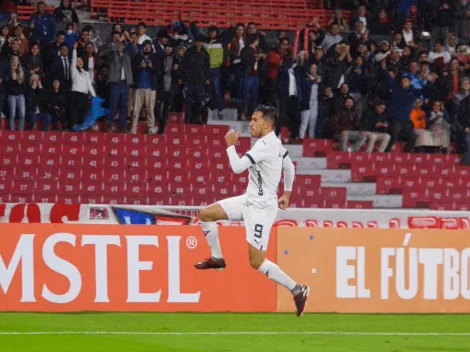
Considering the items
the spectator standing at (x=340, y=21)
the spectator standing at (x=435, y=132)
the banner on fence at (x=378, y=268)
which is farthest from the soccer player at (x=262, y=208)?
the spectator standing at (x=340, y=21)

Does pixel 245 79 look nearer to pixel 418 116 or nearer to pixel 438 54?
pixel 418 116

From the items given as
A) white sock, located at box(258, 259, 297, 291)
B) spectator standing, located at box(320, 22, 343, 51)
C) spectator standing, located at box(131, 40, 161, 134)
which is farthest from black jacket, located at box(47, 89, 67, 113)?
white sock, located at box(258, 259, 297, 291)

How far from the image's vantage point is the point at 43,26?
22.2 m

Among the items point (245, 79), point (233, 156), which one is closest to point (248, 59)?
point (245, 79)

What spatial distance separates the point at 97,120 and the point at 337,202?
5.12 meters

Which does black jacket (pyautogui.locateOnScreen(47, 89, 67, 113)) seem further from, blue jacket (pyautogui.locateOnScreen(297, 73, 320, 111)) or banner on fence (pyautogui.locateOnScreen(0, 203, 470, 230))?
blue jacket (pyautogui.locateOnScreen(297, 73, 320, 111))

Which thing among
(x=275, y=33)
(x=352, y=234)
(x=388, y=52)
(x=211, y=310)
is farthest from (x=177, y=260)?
(x=275, y=33)

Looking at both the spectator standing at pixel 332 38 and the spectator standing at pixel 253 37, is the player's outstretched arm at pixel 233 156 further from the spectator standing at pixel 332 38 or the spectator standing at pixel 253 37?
the spectator standing at pixel 332 38

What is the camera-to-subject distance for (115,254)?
565 inches

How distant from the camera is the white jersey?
1168 centimetres

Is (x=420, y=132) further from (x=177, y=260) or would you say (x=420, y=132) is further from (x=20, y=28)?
(x=177, y=260)

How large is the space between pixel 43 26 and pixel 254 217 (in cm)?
1159

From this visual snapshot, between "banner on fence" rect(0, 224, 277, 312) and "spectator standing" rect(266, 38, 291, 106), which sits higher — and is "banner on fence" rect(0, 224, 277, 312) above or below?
below

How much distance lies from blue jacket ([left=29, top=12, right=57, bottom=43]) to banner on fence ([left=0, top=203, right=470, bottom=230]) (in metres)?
5.29
